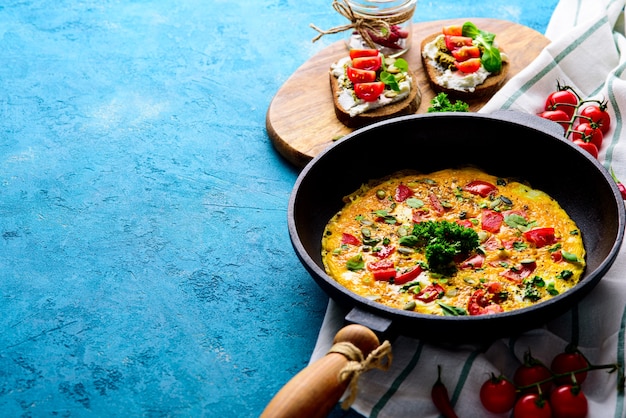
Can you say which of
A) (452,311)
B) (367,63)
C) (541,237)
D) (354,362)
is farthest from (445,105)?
(354,362)

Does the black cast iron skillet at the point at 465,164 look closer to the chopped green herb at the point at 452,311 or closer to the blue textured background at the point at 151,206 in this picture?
the chopped green herb at the point at 452,311

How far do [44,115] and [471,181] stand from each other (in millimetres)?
3062

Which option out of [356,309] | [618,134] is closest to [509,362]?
[356,309]

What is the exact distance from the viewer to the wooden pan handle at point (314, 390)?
9.12 feet

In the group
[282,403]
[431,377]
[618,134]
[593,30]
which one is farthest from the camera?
[593,30]

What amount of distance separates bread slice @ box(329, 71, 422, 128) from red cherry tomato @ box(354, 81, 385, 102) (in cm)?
9

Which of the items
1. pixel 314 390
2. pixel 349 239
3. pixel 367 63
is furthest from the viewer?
pixel 367 63

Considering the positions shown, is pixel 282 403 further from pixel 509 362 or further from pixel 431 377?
pixel 509 362

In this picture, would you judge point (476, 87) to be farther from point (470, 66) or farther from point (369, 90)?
point (369, 90)

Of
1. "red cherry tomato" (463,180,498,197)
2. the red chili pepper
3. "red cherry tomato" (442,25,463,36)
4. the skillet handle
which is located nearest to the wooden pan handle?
the red chili pepper

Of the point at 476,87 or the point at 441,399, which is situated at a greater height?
the point at 476,87

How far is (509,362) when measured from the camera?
348cm

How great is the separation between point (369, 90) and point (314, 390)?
2.55m

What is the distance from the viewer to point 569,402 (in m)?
3.20
